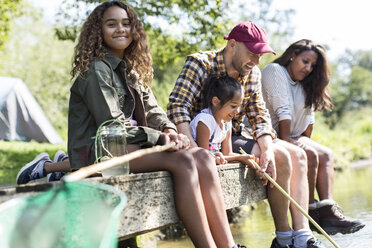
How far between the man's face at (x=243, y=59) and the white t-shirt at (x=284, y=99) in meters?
0.72

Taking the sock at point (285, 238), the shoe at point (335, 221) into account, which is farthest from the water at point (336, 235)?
the sock at point (285, 238)

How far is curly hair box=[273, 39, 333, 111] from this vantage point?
4.27 m

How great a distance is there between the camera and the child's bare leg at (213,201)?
8.33 feet

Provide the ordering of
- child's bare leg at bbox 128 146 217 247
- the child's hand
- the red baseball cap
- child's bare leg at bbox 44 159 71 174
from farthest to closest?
child's bare leg at bbox 44 159 71 174 < the red baseball cap < the child's hand < child's bare leg at bbox 128 146 217 247

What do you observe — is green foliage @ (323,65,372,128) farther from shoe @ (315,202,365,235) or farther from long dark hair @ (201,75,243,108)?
long dark hair @ (201,75,243,108)

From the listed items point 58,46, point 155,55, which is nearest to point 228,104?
point 155,55

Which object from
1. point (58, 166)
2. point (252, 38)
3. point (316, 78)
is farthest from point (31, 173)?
point (316, 78)

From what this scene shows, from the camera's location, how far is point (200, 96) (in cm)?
353

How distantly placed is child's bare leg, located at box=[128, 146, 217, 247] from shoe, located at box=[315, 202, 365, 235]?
1752 millimetres

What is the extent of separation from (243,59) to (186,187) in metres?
1.27

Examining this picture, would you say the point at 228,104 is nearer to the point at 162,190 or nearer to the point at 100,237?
the point at 162,190

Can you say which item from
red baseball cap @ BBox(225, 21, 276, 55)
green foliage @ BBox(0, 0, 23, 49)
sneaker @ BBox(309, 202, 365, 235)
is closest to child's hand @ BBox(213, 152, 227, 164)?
red baseball cap @ BBox(225, 21, 276, 55)

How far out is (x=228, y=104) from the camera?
3.32m

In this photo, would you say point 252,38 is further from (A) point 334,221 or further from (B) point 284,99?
(A) point 334,221
